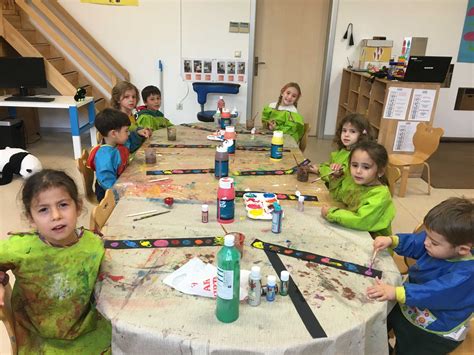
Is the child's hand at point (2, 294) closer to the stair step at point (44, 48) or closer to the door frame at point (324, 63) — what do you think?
the stair step at point (44, 48)

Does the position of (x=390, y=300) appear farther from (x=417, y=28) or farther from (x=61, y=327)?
(x=417, y=28)

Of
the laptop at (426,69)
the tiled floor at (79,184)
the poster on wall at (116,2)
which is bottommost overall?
the tiled floor at (79,184)

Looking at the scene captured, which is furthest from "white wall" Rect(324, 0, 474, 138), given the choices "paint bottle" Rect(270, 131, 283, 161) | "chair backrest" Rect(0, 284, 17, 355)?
"chair backrest" Rect(0, 284, 17, 355)

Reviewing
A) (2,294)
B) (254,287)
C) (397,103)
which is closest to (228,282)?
(254,287)

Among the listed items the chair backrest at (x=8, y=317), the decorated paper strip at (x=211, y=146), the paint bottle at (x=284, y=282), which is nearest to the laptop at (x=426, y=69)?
the decorated paper strip at (x=211, y=146)

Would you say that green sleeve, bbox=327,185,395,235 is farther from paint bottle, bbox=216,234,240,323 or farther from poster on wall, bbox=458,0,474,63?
poster on wall, bbox=458,0,474,63

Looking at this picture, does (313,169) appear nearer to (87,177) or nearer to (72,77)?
(87,177)

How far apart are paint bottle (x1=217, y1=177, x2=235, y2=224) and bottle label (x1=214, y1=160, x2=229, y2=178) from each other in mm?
517

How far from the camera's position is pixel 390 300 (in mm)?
1258

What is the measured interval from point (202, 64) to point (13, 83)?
239 centimetres

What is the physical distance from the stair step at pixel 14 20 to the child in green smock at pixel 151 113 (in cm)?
264

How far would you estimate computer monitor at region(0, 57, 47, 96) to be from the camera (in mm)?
4523

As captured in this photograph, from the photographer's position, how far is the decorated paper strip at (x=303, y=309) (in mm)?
1073

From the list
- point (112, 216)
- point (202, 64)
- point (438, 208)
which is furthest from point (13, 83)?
point (438, 208)
